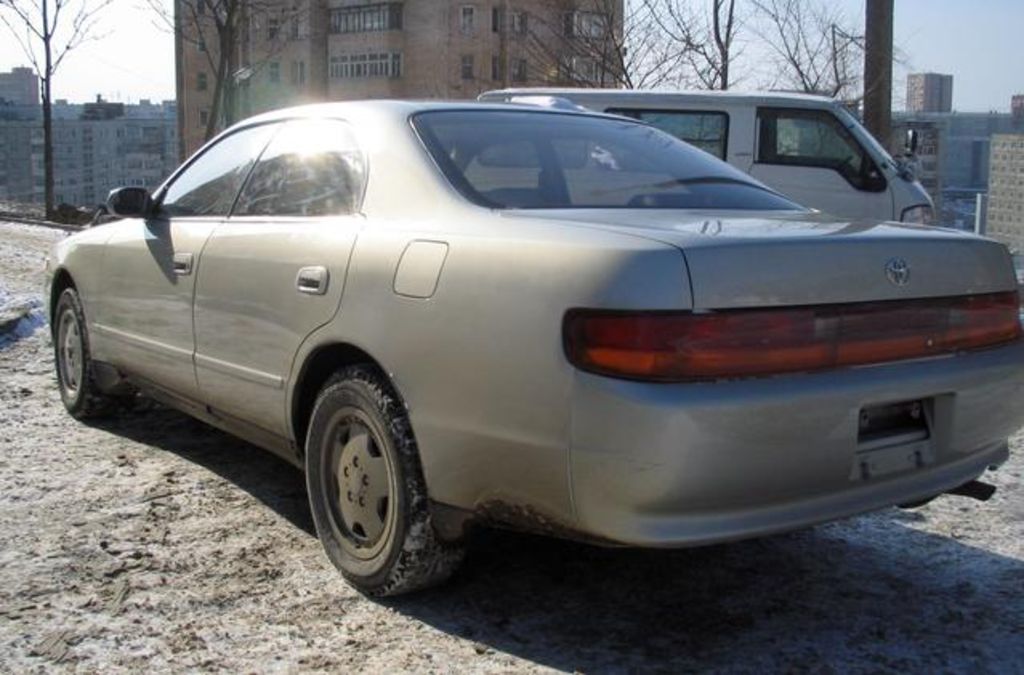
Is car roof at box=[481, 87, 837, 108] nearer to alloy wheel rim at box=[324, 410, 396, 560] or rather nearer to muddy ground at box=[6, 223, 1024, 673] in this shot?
muddy ground at box=[6, 223, 1024, 673]

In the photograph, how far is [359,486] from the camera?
3.35 m

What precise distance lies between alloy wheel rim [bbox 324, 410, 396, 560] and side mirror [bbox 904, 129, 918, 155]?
917 cm

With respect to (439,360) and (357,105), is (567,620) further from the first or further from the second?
(357,105)

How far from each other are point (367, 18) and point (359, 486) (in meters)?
66.6

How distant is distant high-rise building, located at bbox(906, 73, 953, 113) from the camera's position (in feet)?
61.9

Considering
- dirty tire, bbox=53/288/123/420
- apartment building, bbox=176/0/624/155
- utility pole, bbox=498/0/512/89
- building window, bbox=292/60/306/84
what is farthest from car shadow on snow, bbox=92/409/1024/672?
building window, bbox=292/60/306/84

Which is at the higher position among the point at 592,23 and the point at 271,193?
the point at 592,23

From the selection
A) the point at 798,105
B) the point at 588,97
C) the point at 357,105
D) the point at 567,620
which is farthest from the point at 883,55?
the point at 567,620

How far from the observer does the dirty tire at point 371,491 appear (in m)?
3.11

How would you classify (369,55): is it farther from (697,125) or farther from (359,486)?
(359,486)

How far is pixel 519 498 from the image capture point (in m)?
2.79

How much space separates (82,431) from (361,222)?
2.57m

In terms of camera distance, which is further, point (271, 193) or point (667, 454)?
point (271, 193)

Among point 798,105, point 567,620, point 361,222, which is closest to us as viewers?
point 567,620
